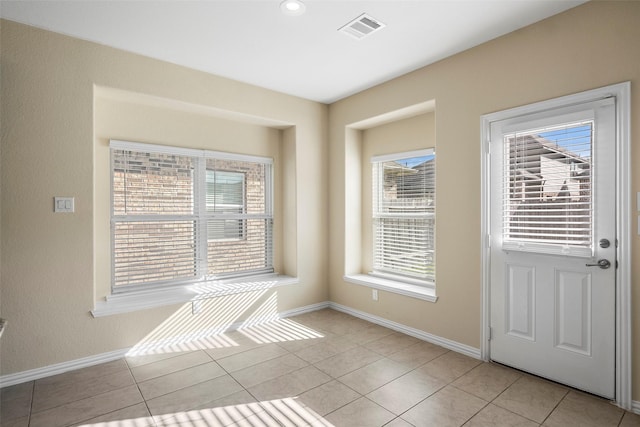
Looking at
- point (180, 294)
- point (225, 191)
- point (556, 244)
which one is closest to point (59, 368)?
point (180, 294)

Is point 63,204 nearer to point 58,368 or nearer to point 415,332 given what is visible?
point 58,368

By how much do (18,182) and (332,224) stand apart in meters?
3.20

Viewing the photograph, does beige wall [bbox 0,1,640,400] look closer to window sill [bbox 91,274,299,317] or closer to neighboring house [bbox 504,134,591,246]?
window sill [bbox 91,274,299,317]

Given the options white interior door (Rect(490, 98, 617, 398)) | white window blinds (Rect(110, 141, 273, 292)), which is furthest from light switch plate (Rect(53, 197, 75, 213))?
white interior door (Rect(490, 98, 617, 398))

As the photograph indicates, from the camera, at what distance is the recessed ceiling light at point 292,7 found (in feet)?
7.83

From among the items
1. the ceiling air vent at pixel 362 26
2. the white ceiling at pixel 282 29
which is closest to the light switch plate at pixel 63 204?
the white ceiling at pixel 282 29

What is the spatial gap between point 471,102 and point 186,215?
10.2 feet

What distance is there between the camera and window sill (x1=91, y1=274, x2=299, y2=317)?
314 cm

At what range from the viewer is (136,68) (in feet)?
10.4

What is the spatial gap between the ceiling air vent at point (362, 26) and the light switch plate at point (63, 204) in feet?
8.56

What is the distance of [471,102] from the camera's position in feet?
10.1

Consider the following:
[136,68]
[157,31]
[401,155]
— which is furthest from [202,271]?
[401,155]

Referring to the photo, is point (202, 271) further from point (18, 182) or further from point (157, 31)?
point (157, 31)

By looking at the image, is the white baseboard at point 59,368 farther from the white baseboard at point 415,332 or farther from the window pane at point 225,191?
the white baseboard at point 415,332
